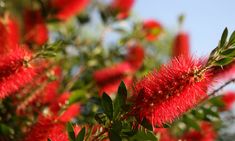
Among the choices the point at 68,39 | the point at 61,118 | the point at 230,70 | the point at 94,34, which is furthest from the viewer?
the point at 94,34

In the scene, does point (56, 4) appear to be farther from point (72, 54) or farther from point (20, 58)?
point (20, 58)

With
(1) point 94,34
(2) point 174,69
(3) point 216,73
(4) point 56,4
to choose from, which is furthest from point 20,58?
(1) point 94,34

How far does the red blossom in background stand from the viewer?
323 cm

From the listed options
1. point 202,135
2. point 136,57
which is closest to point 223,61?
point 202,135

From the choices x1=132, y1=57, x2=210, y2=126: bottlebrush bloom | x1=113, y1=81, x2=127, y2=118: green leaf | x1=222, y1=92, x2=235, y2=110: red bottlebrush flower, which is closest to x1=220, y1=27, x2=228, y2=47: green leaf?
x1=132, y1=57, x2=210, y2=126: bottlebrush bloom

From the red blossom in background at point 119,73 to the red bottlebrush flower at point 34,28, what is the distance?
48 centimetres

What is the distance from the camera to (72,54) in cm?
436

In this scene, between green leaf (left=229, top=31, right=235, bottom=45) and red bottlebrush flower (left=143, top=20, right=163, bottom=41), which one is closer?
green leaf (left=229, top=31, right=235, bottom=45)

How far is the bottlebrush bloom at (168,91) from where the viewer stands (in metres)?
1.71

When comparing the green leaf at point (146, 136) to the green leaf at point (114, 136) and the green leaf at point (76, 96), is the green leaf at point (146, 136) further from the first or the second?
the green leaf at point (76, 96)

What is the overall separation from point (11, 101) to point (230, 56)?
1.63m

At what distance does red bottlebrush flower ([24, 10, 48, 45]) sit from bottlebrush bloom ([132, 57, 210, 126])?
161 cm

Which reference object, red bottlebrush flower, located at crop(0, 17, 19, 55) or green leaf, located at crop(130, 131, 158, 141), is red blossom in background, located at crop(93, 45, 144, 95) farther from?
green leaf, located at crop(130, 131, 158, 141)

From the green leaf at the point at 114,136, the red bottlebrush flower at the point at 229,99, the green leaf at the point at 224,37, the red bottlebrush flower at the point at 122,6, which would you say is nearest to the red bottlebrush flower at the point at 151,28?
the red bottlebrush flower at the point at 122,6
